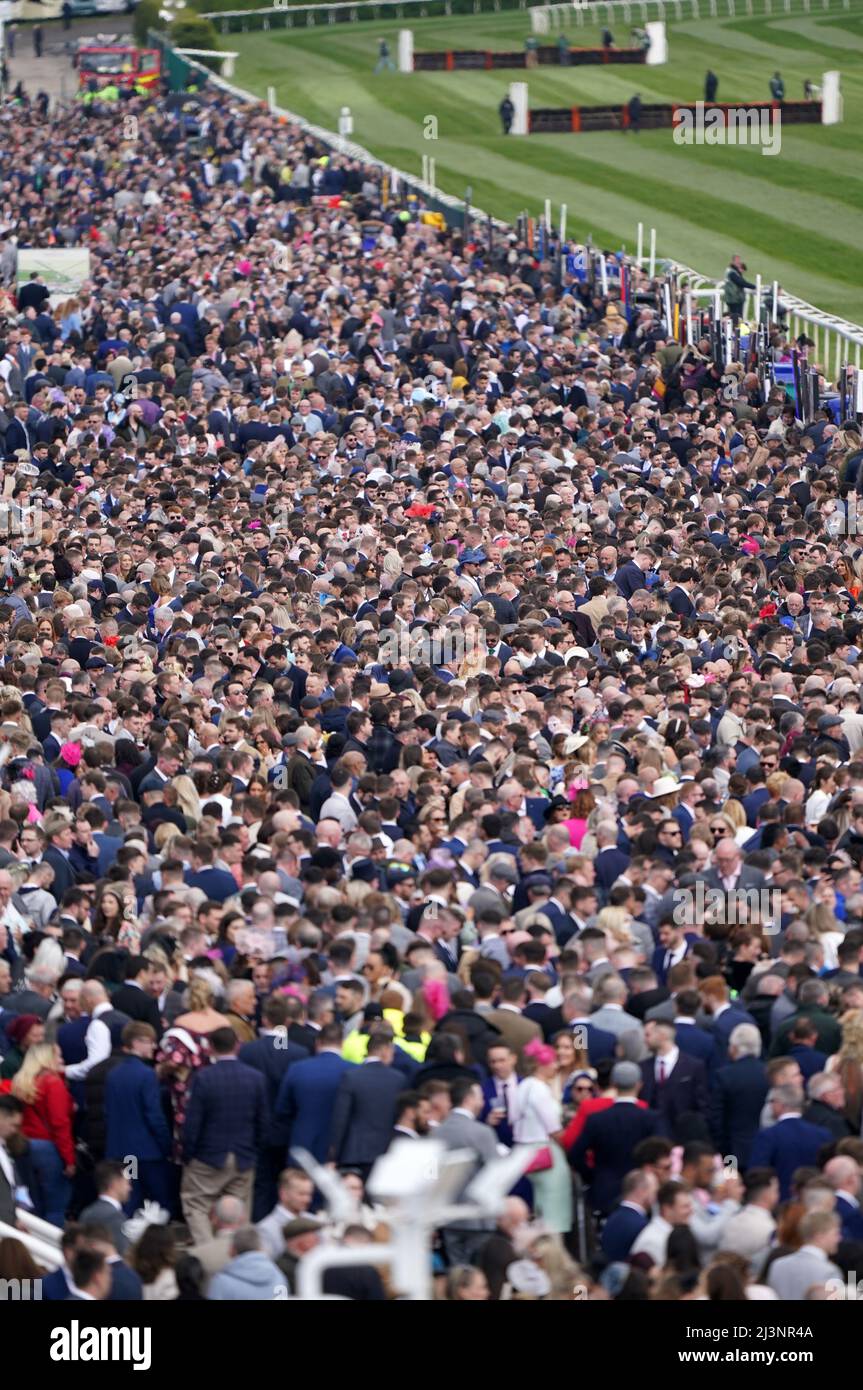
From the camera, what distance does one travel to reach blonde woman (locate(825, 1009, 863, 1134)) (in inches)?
462

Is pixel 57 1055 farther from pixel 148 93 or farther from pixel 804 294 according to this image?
pixel 148 93

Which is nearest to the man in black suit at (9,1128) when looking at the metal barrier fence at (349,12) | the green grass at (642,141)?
the green grass at (642,141)

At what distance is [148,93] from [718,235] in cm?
2452

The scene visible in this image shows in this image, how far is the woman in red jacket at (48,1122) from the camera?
12.4m

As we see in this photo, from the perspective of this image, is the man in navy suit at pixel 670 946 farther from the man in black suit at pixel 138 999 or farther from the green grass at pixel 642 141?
the green grass at pixel 642 141

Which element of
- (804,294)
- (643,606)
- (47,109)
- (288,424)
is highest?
(47,109)

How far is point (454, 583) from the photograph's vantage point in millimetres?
21156

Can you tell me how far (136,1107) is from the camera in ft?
40.3

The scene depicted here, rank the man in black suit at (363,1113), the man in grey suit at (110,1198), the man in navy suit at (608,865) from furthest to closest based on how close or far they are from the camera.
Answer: the man in navy suit at (608,865)
the man in black suit at (363,1113)
the man in grey suit at (110,1198)

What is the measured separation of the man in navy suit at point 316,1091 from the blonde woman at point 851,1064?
2.22 meters

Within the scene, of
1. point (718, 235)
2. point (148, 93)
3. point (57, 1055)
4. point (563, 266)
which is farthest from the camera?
point (148, 93)

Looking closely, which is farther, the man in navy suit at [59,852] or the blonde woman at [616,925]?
the man in navy suit at [59,852]
